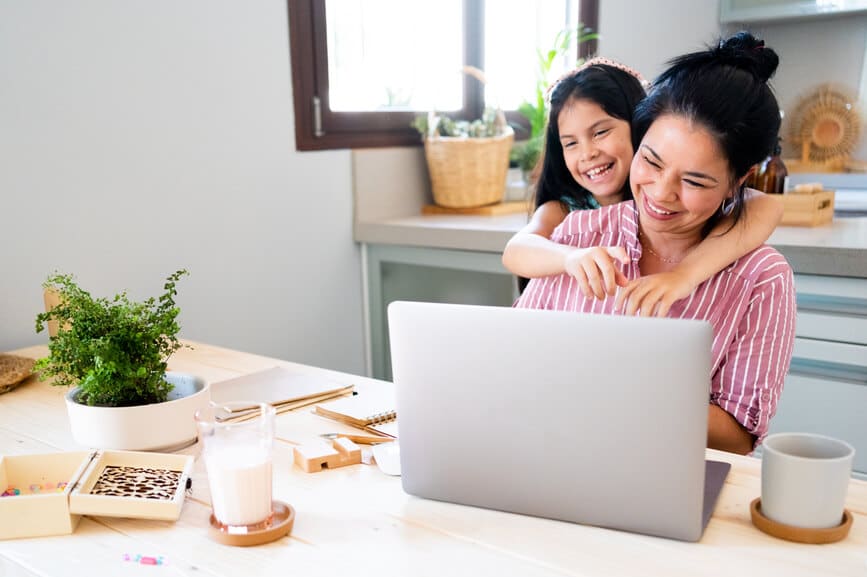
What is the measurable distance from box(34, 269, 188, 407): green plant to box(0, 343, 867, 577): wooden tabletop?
20 centimetres

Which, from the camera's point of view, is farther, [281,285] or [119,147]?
[281,285]

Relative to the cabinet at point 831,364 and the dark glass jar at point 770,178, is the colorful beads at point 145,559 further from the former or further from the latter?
the dark glass jar at point 770,178

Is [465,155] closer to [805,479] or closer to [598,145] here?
[598,145]

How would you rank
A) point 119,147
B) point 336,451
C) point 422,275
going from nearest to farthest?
point 336,451 < point 119,147 < point 422,275

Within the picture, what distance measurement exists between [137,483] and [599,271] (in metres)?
0.65

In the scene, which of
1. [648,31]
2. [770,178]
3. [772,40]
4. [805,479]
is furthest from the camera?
[648,31]

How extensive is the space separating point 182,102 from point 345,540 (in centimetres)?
146

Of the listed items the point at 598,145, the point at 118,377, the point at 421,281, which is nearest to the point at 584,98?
the point at 598,145

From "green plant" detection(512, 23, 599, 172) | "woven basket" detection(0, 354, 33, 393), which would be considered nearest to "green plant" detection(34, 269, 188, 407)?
"woven basket" detection(0, 354, 33, 393)

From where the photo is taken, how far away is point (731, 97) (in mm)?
1090

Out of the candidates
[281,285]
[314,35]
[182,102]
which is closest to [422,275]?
[281,285]

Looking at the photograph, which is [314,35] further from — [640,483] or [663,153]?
[640,483]

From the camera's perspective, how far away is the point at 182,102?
6.56 feet

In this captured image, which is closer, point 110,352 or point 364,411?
point 110,352
